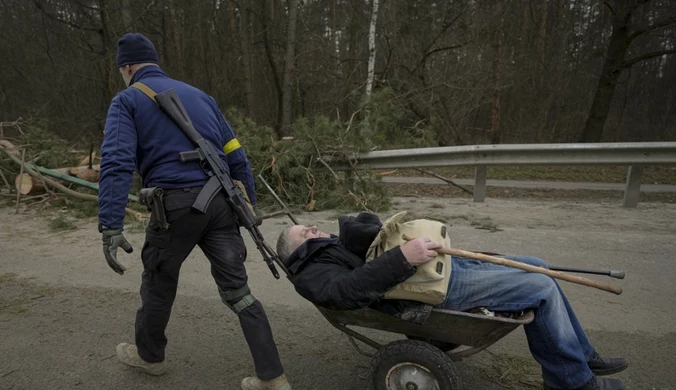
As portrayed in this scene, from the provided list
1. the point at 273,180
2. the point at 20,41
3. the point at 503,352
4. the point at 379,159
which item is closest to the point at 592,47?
the point at 379,159

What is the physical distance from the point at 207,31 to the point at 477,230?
50.9ft

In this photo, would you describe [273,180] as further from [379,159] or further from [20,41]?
[20,41]

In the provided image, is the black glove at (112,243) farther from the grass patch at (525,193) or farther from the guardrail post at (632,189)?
the guardrail post at (632,189)

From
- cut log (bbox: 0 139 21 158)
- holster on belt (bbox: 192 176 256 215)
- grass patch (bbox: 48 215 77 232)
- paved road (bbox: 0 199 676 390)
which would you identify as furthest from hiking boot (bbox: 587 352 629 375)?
cut log (bbox: 0 139 21 158)

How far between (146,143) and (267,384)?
59.3 inches

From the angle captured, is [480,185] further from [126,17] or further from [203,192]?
[126,17]

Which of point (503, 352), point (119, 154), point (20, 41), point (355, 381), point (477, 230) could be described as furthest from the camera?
point (20, 41)

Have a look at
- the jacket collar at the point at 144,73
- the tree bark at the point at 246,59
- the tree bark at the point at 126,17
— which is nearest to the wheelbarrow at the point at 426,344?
the jacket collar at the point at 144,73

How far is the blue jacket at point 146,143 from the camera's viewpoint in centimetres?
237

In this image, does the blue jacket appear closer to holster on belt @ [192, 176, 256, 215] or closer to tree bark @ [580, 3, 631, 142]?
holster on belt @ [192, 176, 256, 215]

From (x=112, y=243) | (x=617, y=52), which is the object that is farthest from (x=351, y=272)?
(x=617, y=52)

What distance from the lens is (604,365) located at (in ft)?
7.81

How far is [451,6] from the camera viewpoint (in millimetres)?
13133

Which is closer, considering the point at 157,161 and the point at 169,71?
the point at 157,161
